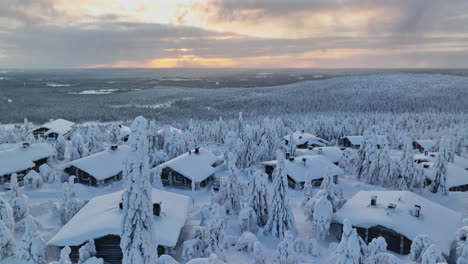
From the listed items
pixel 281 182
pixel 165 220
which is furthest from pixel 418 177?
pixel 165 220

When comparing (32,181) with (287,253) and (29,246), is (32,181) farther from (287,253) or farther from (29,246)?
(287,253)

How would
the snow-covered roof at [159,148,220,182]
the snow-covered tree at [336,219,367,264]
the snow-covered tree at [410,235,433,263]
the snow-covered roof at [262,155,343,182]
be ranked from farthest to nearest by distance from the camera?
the snow-covered roof at [262,155,343,182]
the snow-covered roof at [159,148,220,182]
the snow-covered tree at [410,235,433,263]
the snow-covered tree at [336,219,367,264]

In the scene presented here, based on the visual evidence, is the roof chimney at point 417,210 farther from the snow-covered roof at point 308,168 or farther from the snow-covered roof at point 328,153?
the snow-covered roof at point 328,153

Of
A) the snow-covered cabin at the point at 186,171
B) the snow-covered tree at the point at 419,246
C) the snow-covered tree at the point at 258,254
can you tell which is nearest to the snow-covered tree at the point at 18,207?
the snow-covered cabin at the point at 186,171

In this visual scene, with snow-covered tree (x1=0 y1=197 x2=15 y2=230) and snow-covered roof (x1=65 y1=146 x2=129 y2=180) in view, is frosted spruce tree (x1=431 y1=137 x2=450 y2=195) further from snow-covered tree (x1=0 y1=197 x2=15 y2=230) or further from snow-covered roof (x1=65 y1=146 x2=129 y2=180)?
snow-covered tree (x1=0 y1=197 x2=15 y2=230)

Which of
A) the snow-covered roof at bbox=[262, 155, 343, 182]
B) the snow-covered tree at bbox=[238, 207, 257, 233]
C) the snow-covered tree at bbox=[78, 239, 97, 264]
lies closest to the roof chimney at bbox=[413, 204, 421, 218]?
the snow-covered tree at bbox=[238, 207, 257, 233]

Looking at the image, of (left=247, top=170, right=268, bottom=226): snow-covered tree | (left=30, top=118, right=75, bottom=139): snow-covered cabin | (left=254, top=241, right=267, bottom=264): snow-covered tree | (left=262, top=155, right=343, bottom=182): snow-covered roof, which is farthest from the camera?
(left=30, top=118, right=75, bottom=139): snow-covered cabin
